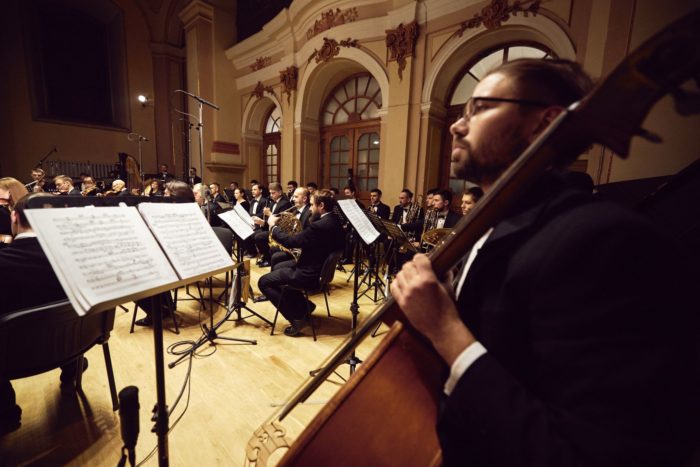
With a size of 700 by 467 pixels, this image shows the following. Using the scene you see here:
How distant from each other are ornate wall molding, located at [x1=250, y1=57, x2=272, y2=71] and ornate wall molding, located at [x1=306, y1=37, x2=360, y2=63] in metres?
2.36

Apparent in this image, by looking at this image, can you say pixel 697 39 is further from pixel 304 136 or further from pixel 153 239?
pixel 304 136

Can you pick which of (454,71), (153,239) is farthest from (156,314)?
(454,71)

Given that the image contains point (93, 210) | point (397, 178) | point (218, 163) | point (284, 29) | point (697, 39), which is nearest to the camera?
point (697, 39)

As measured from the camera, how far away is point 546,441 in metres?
0.53

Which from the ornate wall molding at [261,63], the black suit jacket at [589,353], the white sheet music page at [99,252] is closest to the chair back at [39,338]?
the white sheet music page at [99,252]

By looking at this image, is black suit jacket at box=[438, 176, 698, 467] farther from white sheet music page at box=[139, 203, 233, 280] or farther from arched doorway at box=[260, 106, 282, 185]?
arched doorway at box=[260, 106, 282, 185]

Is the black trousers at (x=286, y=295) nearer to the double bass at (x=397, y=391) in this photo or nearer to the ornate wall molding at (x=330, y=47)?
the double bass at (x=397, y=391)

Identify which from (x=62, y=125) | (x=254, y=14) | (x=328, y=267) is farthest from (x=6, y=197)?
(x=254, y=14)

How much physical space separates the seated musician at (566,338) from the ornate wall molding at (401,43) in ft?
20.5

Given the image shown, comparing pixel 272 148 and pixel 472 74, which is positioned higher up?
pixel 472 74

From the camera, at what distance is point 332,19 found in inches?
273

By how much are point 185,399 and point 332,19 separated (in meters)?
7.71

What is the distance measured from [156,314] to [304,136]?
7.72 m

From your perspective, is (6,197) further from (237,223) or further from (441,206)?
(441,206)
